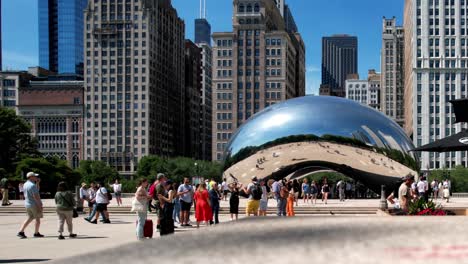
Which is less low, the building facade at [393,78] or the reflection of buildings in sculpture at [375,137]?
the building facade at [393,78]

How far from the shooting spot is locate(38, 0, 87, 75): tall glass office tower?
18875 cm

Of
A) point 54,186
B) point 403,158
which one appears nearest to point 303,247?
point 403,158

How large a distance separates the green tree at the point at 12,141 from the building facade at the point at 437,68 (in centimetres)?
8168

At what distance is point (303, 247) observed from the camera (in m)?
2.04

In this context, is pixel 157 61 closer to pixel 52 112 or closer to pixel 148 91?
pixel 148 91

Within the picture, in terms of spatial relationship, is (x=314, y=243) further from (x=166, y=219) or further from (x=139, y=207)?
(x=166, y=219)

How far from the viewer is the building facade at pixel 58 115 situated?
437ft

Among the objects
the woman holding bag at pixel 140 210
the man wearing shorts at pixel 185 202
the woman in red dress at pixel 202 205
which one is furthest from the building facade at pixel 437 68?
the woman holding bag at pixel 140 210

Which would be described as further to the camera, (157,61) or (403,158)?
(157,61)

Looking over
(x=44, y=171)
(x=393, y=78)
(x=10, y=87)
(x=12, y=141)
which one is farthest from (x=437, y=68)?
(x=10, y=87)

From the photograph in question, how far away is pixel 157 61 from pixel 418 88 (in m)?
53.4

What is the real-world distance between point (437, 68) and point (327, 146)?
99.6 m

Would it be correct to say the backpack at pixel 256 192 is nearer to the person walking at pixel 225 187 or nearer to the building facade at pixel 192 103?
the person walking at pixel 225 187

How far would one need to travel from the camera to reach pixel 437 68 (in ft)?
394
